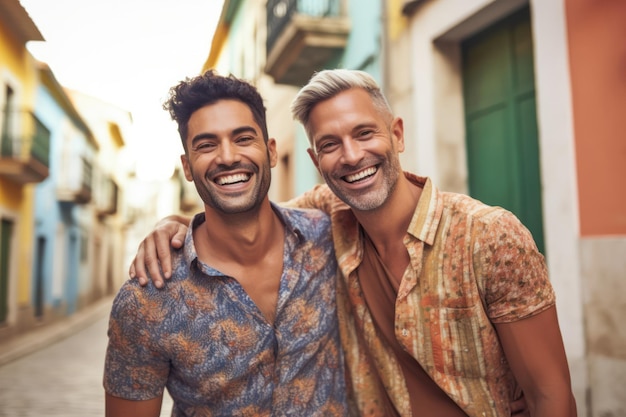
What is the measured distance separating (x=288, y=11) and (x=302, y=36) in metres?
0.73

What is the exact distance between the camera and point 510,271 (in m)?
2.09

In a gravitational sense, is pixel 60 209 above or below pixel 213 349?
above

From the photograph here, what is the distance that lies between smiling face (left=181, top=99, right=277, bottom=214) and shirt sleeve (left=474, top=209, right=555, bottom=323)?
103 centimetres

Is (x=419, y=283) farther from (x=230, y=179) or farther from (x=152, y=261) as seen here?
(x=152, y=261)

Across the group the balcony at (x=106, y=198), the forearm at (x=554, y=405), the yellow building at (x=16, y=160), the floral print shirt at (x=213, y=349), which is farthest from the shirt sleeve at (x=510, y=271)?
the balcony at (x=106, y=198)

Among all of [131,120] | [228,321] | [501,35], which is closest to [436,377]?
[228,321]

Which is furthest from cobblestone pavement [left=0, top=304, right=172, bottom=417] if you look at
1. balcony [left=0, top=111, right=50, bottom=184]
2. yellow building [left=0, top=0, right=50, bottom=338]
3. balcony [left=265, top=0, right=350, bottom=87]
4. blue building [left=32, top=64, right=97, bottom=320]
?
blue building [left=32, top=64, right=97, bottom=320]

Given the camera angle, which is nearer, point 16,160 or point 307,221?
point 307,221

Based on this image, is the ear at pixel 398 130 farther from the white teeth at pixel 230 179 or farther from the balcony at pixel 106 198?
the balcony at pixel 106 198

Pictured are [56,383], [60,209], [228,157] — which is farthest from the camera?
[60,209]

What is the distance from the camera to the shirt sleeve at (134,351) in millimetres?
2406

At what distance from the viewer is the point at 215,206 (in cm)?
262

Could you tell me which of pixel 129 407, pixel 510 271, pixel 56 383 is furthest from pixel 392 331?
pixel 56 383

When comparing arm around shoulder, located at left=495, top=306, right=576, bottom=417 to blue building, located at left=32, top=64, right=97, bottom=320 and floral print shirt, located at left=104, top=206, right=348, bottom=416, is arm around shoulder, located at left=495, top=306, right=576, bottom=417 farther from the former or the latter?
blue building, located at left=32, top=64, right=97, bottom=320
